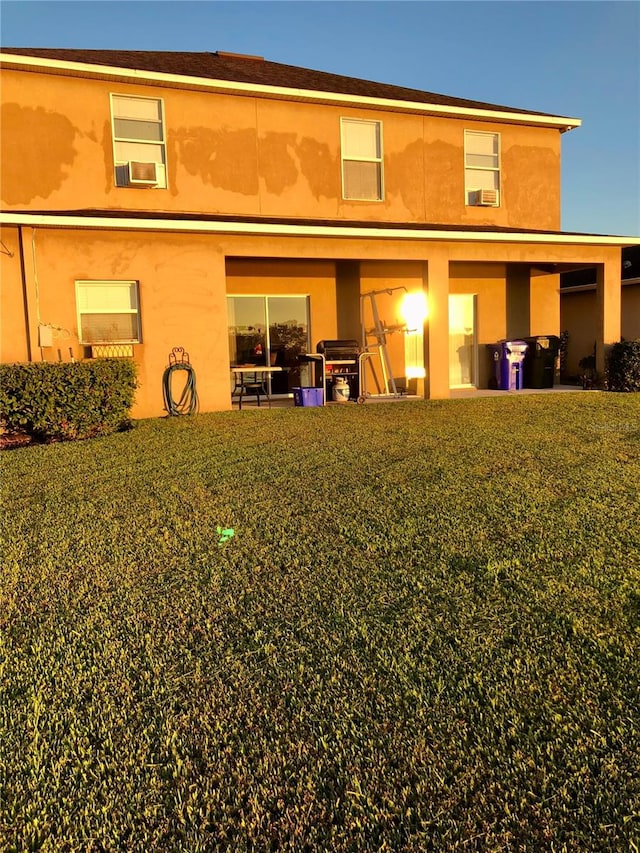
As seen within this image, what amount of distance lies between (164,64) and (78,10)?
1905 mm

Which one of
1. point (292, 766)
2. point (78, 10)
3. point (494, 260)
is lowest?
point (292, 766)

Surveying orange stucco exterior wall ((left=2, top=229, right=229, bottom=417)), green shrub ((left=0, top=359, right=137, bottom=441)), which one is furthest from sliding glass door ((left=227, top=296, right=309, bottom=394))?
green shrub ((left=0, top=359, right=137, bottom=441))

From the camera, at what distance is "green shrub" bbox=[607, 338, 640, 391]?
12.1m

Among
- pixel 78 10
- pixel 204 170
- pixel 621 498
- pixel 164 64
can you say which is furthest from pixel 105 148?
pixel 621 498

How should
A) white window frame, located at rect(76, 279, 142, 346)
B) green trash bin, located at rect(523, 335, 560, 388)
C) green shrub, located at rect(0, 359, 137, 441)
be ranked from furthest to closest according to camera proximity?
green trash bin, located at rect(523, 335, 560, 388) → white window frame, located at rect(76, 279, 142, 346) → green shrub, located at rect(0, 359, 137, 441)

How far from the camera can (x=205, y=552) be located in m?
3.95

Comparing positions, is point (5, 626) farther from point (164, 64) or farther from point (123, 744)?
point (164, 64)

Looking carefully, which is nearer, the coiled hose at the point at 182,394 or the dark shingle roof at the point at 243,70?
the coiled hose at the point at 182,394

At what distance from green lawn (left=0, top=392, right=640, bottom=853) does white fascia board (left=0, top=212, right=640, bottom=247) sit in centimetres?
549

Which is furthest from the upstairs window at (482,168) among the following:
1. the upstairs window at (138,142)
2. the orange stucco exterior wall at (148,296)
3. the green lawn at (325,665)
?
the green lawn at (325,665)

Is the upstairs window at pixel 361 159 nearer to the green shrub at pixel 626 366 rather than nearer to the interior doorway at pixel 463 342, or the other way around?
the interior doorway at pixel 463 342

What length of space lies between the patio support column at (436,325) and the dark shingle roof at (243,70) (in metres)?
4.20

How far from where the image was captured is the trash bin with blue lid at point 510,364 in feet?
45.0

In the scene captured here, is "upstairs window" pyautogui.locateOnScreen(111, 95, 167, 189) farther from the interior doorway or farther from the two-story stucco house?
the interior doorway
